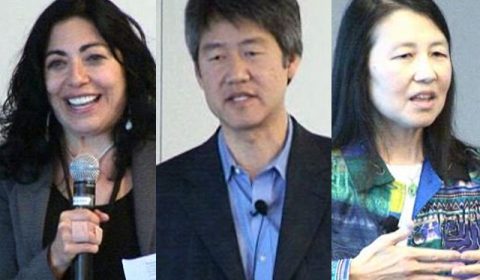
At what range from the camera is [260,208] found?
375cm

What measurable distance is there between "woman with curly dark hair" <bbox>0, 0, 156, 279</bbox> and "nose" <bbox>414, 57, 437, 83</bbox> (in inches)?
39.5

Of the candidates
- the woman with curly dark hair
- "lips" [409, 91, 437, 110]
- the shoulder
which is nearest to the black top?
the woman with curly dark hair

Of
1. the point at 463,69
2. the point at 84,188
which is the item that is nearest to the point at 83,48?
Answer: the point at 84,188

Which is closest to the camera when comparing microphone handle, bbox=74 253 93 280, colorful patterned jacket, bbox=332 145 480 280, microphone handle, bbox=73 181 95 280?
microphone handle, bbox=73 181 95 280

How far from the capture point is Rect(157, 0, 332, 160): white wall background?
3.71m

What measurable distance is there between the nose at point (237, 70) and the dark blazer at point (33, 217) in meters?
0.40

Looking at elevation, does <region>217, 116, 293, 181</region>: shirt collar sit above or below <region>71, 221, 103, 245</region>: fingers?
above

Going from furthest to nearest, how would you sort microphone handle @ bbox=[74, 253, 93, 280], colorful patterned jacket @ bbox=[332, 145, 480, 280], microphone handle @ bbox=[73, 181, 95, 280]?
1. colorful patterned jacket @ bbox=[332, 145, 480, 280]
2. microphone handle @ bbox=[74, 253, 93, 280]
3. microphone handle @ bbox=[73, 181, 95, 280]

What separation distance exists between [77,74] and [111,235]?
623mm

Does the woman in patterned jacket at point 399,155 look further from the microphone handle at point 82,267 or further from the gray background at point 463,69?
the microphone handle at point 82,267

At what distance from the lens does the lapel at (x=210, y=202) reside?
3732 millimetres

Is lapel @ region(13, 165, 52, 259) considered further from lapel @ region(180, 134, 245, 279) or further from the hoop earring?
lapel @ region(180, 134, 245, 279)

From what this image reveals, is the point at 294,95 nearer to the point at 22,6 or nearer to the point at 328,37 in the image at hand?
the point at 328,37

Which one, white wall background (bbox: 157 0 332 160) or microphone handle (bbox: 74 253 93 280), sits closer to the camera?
microphone handle (bbox: 74 253 93 280)
